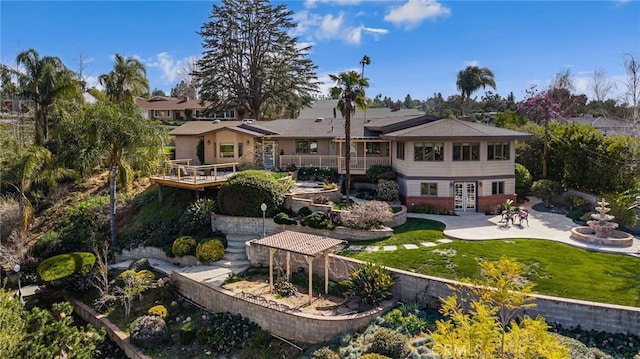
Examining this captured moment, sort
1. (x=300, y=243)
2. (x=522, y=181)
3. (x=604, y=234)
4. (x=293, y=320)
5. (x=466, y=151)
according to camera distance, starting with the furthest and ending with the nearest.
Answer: (x=522, y=181) → (x=466, y=151) → (x=604, y=234) → (x=300, y=243) → (x=293, y=320)

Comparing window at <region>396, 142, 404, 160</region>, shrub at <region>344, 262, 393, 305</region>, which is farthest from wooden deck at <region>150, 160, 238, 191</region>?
shrub at <region>344, 262, 393, 305</region>

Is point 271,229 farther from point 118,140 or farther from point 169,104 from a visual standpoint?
point 169,104

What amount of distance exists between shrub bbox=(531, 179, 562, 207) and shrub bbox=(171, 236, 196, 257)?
2090cm

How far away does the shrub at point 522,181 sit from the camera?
86.9 feet

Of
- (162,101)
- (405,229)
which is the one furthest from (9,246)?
(162,101)

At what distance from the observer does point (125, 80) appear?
119 feet

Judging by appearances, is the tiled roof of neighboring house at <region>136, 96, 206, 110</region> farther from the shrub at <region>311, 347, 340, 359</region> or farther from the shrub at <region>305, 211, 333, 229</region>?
the shrub at <region>311, 347, 340, 359</region>

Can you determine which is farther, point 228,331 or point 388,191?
point 388,191

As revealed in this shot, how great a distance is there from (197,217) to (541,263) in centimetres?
1626

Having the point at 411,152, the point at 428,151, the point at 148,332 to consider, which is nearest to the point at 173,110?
the point at 411,152

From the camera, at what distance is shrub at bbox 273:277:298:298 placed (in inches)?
607

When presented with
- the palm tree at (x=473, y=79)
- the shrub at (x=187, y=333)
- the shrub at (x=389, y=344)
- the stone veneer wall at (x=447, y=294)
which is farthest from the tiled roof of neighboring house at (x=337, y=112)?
the shrub at (x=389, y=344)

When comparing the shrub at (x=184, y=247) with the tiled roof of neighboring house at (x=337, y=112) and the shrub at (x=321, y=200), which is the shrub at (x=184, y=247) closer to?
the shrub at (x=321, y=200)

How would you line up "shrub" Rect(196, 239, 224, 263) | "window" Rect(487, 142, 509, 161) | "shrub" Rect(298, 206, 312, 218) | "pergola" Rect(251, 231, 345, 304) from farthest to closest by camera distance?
"window" Rect(487, 142, 509, 161) → "shrub" Rect(298, 206, 312, 218) → "shrub" Rect(196, 239, 224, 263) → "pergola" Rect(251, 231, 345, 304)
